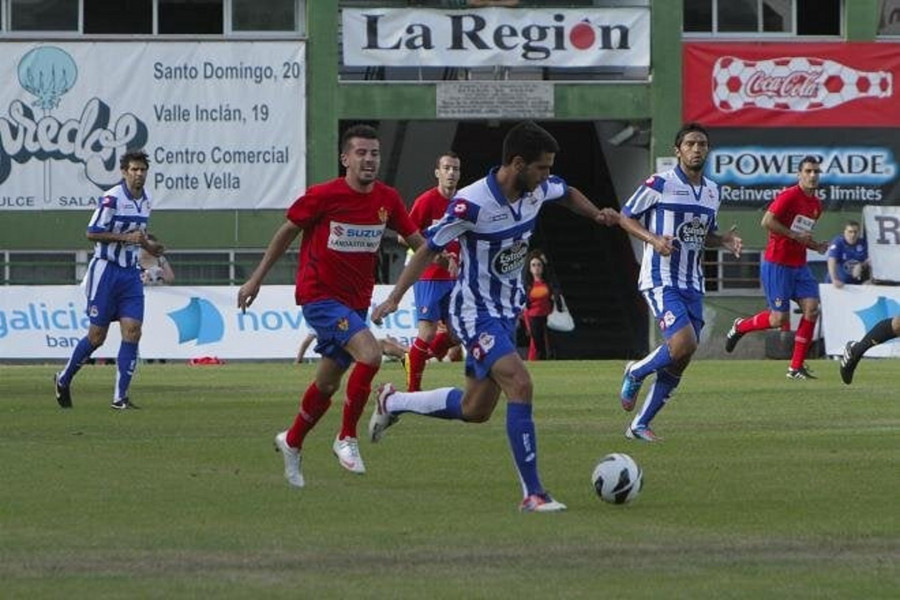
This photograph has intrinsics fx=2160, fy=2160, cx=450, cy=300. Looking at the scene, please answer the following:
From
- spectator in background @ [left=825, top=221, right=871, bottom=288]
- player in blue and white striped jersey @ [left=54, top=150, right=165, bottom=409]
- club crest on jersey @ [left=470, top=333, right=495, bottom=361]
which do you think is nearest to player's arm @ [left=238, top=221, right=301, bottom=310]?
club crest on jersey @ [left=470, top=333, right=495, bottom=361]

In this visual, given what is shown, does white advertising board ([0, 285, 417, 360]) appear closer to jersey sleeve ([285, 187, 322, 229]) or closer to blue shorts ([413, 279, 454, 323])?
blue shorts ([413, 279, 454, 323])

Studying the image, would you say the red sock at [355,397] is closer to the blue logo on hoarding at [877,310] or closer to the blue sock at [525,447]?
the blue sock at [525,447]

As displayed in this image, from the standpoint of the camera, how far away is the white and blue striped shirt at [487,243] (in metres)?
11.4

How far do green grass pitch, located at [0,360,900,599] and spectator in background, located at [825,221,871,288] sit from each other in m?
17.4

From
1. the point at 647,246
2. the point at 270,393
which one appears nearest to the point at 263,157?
the point at 270,393

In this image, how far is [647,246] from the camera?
16281 millimetres

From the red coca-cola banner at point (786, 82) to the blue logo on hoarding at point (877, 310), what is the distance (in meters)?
6.73

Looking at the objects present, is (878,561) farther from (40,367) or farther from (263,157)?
(263,157)

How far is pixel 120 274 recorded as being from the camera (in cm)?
2061

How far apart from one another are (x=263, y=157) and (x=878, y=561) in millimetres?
32748

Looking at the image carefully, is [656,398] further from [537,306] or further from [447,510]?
[537,306]

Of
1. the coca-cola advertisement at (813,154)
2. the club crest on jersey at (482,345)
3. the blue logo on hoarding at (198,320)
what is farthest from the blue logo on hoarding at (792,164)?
the club crest on jersey at (482,345)

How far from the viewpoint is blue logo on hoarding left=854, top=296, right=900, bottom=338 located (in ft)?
118

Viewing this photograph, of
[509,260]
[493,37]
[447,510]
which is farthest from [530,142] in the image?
[493,37]
